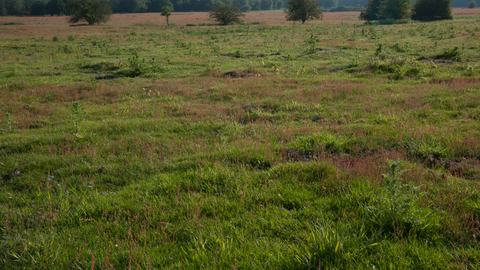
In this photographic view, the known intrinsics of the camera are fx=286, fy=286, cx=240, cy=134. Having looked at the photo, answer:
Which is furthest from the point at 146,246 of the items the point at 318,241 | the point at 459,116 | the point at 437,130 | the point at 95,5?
the point at 95,5

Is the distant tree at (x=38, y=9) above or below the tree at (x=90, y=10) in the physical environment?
above

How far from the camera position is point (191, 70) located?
1714 centimetres

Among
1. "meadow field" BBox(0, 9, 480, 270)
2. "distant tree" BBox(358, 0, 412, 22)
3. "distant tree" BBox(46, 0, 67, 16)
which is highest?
"distant tree" BBox(46, 0, 67, 16)

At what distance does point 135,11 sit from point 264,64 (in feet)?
449

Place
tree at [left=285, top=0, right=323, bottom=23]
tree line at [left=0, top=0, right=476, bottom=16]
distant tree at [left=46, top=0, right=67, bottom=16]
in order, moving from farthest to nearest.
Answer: tree line at [left=0, top=0, right=476, bottom=16]
distant tree at [left=46, top=0, right=67, bottom=16]
tree at [left=285, top=0, right=323, bottom=23]

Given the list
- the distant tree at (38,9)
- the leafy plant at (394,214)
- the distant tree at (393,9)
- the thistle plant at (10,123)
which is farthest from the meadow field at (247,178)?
the distant tree at (38,9)

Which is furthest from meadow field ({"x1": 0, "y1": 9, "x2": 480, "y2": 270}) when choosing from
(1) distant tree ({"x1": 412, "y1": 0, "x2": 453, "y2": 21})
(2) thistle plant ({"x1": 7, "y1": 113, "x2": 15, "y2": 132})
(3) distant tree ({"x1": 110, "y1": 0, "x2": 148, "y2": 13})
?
(3) distant tree ({"x1": 110, "y1": 0, "x2": 148, "y2": 13})

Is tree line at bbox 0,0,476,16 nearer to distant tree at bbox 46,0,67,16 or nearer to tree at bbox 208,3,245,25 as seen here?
distant tree at bbox 46,0,67,16

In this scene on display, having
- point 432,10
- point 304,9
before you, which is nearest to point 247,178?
point 304,9

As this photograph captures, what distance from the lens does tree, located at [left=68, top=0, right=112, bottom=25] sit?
60625 millimetres

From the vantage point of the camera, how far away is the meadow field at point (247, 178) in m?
3.04

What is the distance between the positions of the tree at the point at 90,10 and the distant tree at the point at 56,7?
2252 inches

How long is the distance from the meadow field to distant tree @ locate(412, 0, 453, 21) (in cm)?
6138

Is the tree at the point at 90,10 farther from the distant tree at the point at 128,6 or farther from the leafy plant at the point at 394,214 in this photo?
the distant tree at the point at 128,6
